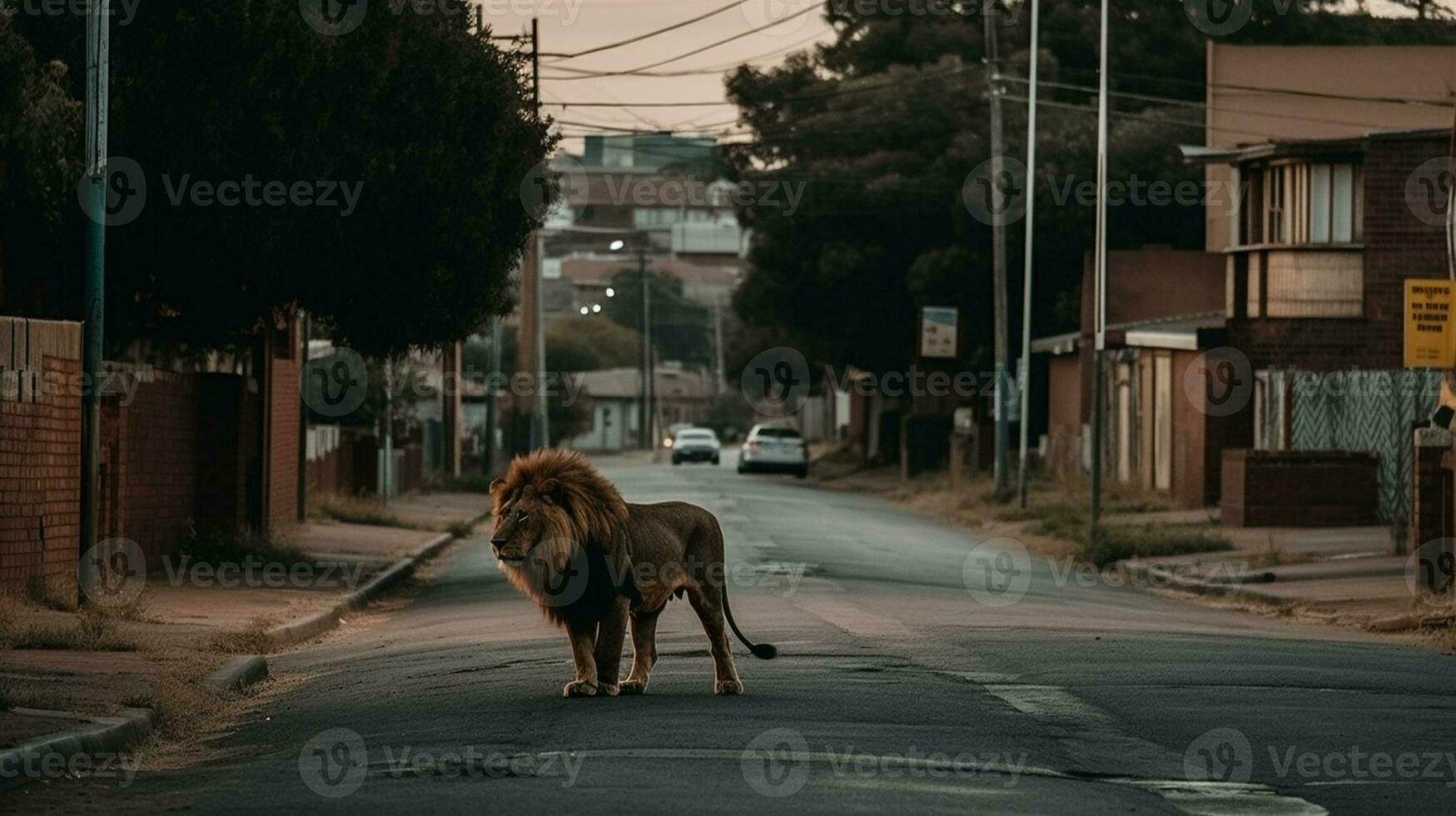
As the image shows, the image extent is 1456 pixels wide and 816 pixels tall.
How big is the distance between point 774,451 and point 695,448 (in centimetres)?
1317

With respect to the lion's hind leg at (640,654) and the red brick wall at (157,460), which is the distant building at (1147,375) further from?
the lion's hind leg at (640,654)

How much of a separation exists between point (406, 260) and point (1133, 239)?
112 feet

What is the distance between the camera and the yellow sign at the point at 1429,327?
19672 millimetres

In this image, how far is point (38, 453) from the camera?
17234mm

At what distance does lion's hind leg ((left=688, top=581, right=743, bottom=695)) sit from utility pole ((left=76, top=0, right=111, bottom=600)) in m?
7.26

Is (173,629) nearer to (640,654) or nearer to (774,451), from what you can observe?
(640,654)

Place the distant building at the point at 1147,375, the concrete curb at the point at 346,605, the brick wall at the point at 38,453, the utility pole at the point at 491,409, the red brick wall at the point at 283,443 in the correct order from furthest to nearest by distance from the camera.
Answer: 1. the utility pole at the point at 491,409
2. the distant building at the point at 1147,375
3. the red brick wall at the point at 283,443
4. the concrete curb at the point at 346,605
5. the brick wall at the point at 38,453

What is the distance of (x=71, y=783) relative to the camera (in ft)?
31.9

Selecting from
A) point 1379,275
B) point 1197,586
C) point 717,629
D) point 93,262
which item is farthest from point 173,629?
point 1379,275

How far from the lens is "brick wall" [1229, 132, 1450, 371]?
34969 millimetres

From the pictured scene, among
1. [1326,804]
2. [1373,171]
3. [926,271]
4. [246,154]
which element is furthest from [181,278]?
[926,271]

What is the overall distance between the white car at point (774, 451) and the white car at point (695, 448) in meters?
11.6

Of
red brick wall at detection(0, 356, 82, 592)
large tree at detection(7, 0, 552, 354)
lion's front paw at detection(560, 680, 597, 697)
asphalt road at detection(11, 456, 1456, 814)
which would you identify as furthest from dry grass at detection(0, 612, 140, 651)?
large tree at detection(7, 0, 552, 354)

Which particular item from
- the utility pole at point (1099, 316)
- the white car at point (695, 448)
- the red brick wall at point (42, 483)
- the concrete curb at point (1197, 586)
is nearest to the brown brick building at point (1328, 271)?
the utility pole at point (1099, 316)
